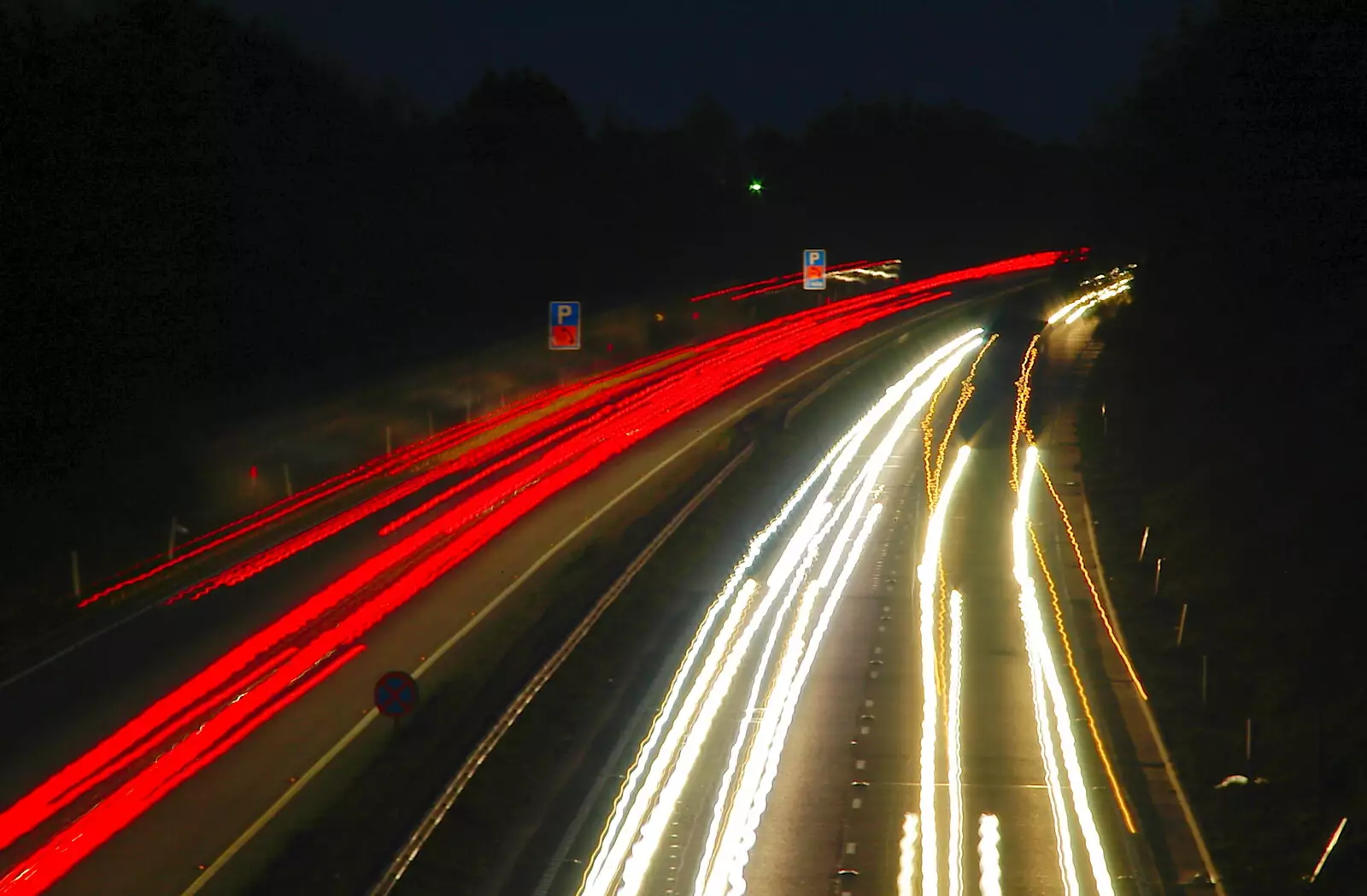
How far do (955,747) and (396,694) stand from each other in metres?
6.58

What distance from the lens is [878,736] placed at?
19625mm

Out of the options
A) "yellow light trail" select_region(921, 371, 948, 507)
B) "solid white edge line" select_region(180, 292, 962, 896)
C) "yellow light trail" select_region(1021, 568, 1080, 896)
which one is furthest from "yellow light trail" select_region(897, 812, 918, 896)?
"yellow light trail" select_region(921, 371, 948, 507)

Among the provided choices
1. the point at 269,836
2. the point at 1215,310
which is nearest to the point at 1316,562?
the point at 269,836

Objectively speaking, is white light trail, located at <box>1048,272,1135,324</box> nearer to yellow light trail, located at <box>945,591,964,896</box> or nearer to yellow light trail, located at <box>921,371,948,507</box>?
yellow light trail, located at <box>921,371,948,507</box>

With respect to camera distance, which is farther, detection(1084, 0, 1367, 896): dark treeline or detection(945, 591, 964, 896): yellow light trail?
detection(1084, 0, 1367, 896): dark treeline

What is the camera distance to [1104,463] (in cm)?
3966

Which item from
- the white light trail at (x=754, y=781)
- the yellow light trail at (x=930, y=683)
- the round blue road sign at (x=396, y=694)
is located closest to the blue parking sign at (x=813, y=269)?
the yellow light trail at (x=930, y=683)

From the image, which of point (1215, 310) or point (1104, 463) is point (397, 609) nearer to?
point (1104, 463)

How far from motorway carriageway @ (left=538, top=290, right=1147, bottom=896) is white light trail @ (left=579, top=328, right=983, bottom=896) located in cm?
3

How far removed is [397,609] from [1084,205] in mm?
96276

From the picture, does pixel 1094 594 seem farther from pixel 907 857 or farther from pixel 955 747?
pixel 907 857

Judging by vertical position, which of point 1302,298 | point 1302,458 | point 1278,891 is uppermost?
point 1302,298

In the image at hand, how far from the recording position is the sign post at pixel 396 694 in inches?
715

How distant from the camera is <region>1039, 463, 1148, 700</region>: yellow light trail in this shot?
23047 mm
